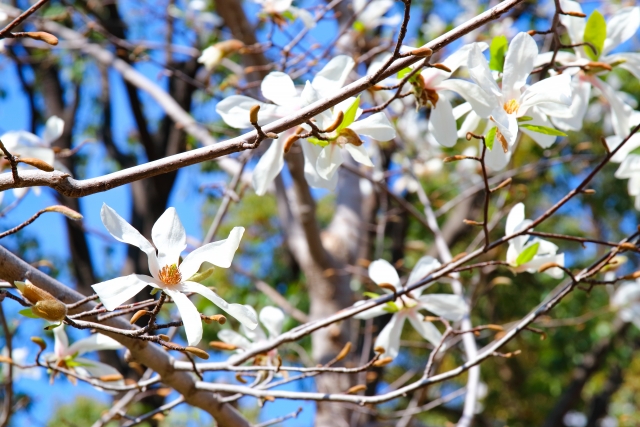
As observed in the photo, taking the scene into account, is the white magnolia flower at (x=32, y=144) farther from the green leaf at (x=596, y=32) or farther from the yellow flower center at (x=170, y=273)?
the green leaf at (x=596, y=32)

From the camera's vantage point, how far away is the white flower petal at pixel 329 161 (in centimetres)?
75

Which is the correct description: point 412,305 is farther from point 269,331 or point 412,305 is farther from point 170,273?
point 170,273

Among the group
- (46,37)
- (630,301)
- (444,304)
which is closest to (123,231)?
(46,37)

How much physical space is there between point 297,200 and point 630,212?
2.91 meters

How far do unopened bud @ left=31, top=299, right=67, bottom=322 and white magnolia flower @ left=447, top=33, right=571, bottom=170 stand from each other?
0.46 metres

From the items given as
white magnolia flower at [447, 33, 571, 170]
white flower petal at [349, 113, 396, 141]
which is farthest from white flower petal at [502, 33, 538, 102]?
white flower petal at [349, 113, 396, 141]

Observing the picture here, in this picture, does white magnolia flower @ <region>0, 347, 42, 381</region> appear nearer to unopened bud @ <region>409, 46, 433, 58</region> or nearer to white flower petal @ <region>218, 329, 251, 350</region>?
white flower petal @ <region>218, 329, 251, 350</region>

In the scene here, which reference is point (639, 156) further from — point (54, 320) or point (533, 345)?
point (533, 345)

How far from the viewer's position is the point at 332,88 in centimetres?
73

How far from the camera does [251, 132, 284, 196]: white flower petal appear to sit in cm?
80

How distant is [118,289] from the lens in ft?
1.92

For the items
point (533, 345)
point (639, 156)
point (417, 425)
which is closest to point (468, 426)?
point (639, 156)

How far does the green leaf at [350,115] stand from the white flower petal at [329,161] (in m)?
0.06

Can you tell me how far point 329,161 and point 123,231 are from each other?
259 millimetres
